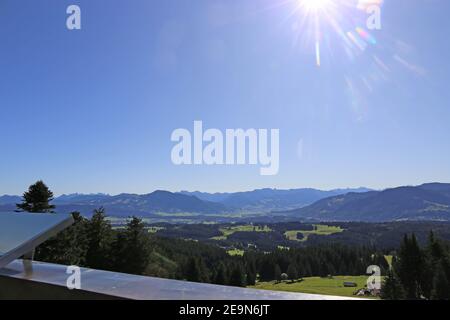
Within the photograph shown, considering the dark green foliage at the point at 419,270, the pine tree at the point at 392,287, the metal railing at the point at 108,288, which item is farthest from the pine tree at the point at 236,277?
the metal railing at the point at 108,288

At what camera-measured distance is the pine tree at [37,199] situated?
95.8 feet

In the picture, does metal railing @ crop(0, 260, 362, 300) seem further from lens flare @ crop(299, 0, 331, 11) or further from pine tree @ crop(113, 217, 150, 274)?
pine tree @ crop(113, 217, 150, 274)

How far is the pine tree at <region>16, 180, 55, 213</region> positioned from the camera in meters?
29.2

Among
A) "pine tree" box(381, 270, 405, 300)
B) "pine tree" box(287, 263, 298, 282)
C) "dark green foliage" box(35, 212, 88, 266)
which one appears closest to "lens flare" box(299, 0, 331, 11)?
"dark green foliage" box(35, 212, 88, 266)

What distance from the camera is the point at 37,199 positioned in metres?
29.4

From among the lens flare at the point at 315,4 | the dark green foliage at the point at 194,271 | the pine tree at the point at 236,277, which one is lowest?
the pine tree at the point at 236,277

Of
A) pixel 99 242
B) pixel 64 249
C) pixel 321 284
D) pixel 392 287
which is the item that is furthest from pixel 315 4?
pixel 321 284

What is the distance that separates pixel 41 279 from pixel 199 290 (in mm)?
→ 1205

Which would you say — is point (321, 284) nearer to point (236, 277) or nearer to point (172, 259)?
point (236, 277)

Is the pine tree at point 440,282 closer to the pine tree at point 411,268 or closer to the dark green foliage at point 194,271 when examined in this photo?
the pine tree at point 411,268
